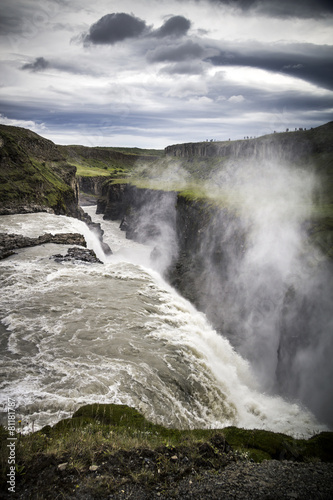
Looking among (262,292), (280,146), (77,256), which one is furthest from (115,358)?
(280,146)

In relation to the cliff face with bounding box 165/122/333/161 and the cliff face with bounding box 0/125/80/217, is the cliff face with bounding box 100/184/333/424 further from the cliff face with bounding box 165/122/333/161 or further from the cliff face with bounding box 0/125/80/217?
the cliff face with bounding box 165/122/333/161

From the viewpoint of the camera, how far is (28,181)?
47.2 metres

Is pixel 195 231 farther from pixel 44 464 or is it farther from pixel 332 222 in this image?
pixel 44 464

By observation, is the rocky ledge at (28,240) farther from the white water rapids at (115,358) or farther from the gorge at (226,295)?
the white water rapids at (115,358)

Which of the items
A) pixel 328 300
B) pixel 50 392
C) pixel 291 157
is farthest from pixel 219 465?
pixel 291 157

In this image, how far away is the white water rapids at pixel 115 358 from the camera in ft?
37.4

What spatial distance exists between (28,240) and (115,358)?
23.3 meters

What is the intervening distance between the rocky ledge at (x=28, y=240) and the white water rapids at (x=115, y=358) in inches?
193

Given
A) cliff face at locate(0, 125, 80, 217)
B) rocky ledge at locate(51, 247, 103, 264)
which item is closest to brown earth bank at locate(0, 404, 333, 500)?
rocky ledge at locate(51, 247, 103, 264)

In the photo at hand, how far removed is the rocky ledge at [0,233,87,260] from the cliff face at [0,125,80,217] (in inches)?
516

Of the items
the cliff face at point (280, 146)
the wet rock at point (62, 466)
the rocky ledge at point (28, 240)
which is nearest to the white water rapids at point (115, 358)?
the wet rock at point (62, 466)

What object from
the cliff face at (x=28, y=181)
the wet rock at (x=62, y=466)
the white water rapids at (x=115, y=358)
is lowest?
the white water rapids at (x=115, y=358)

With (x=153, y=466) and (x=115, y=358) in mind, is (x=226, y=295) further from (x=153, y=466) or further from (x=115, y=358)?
(x=153, y=466)

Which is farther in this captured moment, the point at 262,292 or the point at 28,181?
the point at 28,181
